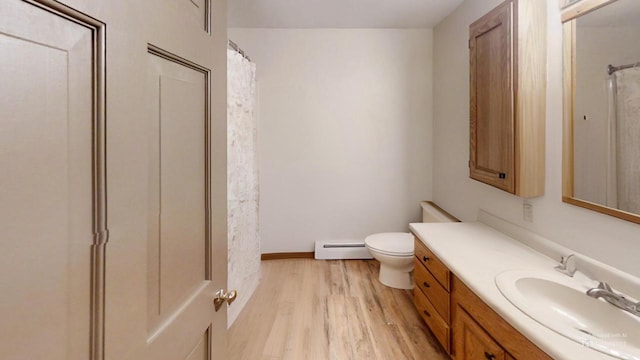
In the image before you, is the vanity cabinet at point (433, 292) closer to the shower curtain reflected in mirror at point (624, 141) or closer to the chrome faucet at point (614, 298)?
the chrome faucet at point (614, 298)

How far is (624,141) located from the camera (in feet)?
4.42

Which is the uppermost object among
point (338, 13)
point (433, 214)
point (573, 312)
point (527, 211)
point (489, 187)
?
point (338, 13)

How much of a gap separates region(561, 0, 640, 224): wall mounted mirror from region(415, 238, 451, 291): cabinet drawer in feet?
2.33

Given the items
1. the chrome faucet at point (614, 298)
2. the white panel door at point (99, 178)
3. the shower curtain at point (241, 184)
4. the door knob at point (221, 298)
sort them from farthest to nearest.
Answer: the shower curtain at point (241, 184) → the chrome faucet at point (614, 298) → the door knob at point (221, 298) → the white panel door at point (99, 178)

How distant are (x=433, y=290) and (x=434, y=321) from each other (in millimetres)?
193

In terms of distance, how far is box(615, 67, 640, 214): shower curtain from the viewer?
128cm

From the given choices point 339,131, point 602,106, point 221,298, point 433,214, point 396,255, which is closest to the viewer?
point 221,298

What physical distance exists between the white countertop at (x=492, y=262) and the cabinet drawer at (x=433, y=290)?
24 centimetres

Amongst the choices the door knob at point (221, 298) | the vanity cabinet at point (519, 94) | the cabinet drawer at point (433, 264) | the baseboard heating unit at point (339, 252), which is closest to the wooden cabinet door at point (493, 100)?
the vanity cabinet at point (519, 94)

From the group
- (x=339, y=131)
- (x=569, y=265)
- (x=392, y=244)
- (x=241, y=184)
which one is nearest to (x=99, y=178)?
(x=569, y=265)

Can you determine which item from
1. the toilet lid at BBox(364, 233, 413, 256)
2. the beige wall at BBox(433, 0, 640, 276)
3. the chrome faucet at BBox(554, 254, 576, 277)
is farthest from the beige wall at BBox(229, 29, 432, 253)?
the chrome faucet at BBox(554, 254, 576, 277)

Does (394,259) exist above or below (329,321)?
above

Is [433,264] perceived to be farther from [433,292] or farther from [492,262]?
[492,262]

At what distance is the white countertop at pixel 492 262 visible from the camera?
1.03 metres
